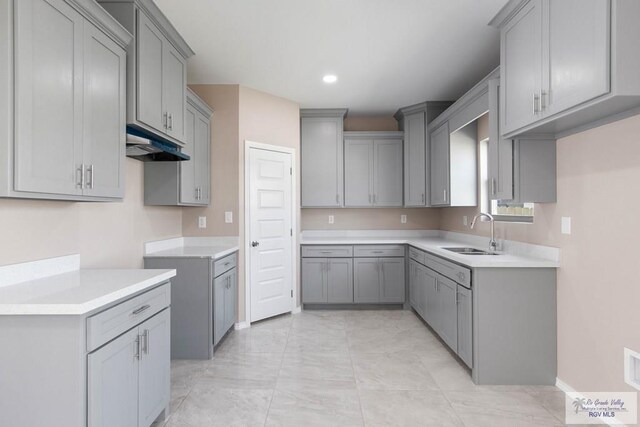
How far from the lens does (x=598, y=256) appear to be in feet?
6.81

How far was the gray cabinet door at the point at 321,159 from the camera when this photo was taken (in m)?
4.69

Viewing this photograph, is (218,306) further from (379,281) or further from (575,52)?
(575,52)

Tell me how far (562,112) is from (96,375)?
261cm

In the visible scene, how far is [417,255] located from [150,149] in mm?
3045

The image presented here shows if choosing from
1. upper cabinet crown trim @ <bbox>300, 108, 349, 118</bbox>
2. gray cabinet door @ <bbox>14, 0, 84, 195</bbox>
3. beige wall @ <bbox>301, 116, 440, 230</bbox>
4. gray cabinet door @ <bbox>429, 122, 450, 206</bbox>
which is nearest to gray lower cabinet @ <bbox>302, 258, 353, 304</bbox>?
beige wall @ <bbox>301, 116, 440, 230</bbox>

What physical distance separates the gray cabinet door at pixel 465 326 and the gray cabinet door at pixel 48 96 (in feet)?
8.76

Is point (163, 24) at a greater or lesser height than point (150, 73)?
greater

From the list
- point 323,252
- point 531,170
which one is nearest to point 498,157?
point 531,170

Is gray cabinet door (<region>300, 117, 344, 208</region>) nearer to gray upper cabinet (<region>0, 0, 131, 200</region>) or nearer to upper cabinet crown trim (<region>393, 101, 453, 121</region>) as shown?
upper cabinet crown trim (<region>393, 101, 453, 121</region>)

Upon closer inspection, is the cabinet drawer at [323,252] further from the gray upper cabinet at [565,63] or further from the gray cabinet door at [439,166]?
the gray upper cabinet at [565,63]

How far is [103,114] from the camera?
6.14ft

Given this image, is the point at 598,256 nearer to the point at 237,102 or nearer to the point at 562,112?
the point at 562,112

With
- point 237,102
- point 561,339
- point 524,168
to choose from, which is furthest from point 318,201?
point 561,339

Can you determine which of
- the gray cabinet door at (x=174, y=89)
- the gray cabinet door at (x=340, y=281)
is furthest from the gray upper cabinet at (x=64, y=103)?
the gray cabinet door at (x=340, y=281)
